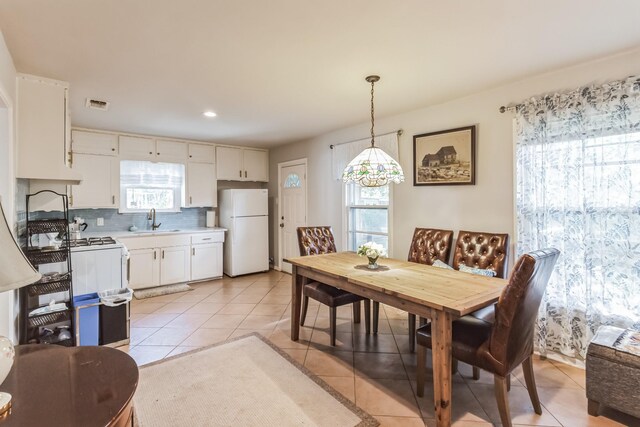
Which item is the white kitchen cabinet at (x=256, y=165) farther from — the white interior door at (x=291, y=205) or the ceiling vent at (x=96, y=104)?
the ceiling vent at (x=96, y=104)

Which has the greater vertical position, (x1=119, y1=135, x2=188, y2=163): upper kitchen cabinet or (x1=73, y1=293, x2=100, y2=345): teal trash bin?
(x1=119, y1=135, x2=188, y2=163): upper kitchen cabinet

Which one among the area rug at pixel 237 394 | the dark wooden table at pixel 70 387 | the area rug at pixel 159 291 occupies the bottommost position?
the area rug at pixel 237 394

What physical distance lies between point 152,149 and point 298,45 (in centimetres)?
365

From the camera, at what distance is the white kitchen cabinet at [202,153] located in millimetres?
5230

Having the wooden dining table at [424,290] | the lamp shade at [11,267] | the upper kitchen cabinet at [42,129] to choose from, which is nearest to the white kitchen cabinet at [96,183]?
the upper kitchen cabinet at [42,129]

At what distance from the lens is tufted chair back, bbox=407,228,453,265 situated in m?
3.13

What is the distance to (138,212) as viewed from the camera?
4957mm

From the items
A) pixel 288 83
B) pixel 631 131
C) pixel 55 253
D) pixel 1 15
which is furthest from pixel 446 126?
pixel 55 253

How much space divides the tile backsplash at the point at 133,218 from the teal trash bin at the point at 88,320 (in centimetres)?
184

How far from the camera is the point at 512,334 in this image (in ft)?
5.50

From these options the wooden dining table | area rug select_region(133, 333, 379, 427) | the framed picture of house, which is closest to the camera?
the wooden dining table

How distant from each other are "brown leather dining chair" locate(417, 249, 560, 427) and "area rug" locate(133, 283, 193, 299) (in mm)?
3921

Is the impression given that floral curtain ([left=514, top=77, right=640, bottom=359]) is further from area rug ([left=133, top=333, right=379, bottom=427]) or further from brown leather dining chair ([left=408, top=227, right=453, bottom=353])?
area rug ([left=133, top=333, right=379, bottom=427])

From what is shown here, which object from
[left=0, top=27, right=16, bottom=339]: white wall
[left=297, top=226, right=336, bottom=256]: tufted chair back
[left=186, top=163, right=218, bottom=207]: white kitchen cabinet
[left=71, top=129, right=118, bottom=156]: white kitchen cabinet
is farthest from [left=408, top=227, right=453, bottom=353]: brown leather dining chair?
[left=71, top=129, right=118, bottom=156]: white kitchen cabinet
